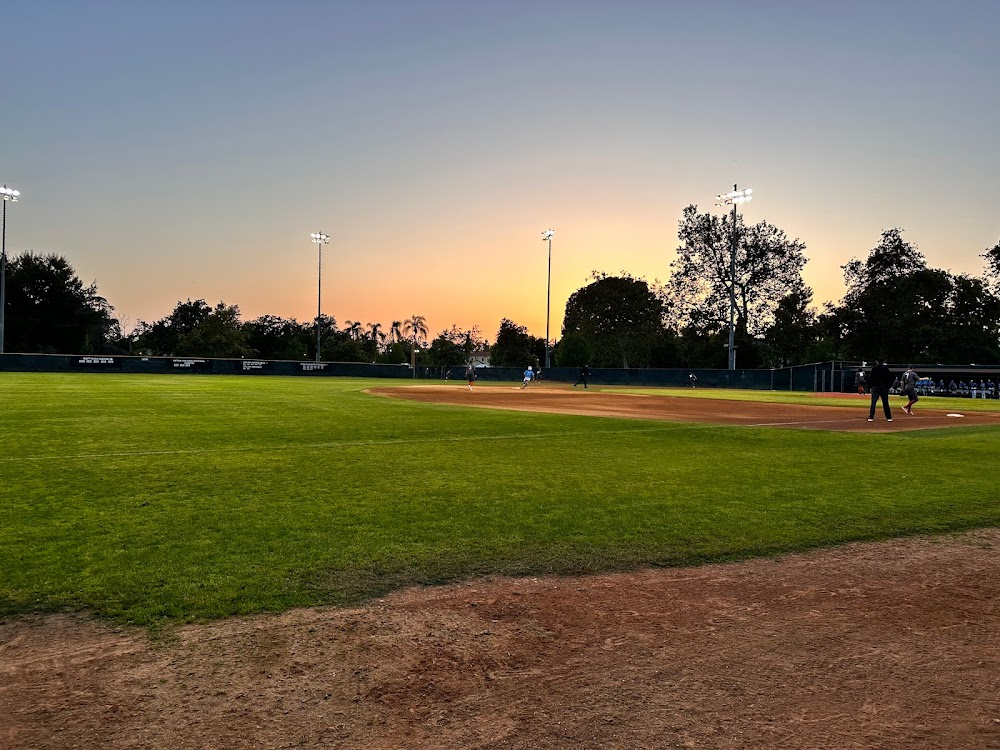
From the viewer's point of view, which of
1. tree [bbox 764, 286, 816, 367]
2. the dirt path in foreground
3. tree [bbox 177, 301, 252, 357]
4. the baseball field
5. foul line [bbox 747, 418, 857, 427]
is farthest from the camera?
tree [bbox 177, 301, 252, 357]

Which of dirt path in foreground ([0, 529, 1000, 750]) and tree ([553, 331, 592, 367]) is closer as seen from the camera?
dirt path in foreground ([0, 529, 1000, 750])

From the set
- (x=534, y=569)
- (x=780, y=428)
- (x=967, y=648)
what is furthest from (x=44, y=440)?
(x=780, y=428)

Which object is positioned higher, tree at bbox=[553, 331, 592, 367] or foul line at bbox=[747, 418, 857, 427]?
tree at bbox=[553, 331, 592, 367]

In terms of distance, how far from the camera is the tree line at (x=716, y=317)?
6034 centimetres

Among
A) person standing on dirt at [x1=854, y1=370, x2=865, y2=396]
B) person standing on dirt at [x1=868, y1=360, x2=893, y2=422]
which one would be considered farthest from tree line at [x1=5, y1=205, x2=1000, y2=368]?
person standing on dirt at [x1=868, y1=360, x2=893, y2=422]

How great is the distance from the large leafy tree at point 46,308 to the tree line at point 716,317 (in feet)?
0.34

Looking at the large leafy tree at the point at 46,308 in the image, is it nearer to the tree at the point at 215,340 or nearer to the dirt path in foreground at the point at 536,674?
the tree at the point at 215,340

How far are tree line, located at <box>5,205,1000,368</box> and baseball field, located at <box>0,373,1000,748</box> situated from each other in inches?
2036

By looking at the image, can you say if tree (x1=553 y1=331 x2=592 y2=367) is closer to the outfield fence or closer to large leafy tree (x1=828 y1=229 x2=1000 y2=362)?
the outfield fence

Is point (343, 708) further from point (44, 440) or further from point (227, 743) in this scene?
point (44, 440)

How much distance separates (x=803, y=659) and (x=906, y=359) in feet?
218

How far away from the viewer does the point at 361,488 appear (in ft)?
24.8

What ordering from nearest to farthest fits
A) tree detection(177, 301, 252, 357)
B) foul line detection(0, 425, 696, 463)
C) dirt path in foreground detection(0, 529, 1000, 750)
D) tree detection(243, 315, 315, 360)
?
1. dirt path in foreground detection(0, 529, 1000, 750)
2. foul line detection(0, 425, 696, 463)
3. tree detection(177, 301, 252, 357)
4. tree detection(243, 315, 315, 360)

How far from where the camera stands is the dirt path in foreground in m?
2.63
